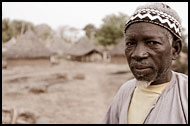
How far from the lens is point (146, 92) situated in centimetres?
151

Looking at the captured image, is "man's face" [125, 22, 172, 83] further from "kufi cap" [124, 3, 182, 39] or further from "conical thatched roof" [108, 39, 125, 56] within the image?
"conical thatched roof" [108, 39, 125, 56]

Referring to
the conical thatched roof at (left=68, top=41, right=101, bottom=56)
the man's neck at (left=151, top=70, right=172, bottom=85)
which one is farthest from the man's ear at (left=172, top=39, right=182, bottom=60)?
the conical thatched roof at (left=68, top=41, right=101, bottom=56)

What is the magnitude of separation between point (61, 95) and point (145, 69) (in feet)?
28.9

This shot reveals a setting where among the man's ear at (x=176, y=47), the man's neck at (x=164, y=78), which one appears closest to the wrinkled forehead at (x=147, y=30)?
the man's ear at (x=176, y=47)

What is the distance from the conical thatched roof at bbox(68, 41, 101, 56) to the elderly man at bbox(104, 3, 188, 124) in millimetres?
28180

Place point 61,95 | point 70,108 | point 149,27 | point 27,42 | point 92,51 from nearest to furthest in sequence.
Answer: point 149,27 → point 70,108 → point 61,95 → point 27,42 → point 92,51

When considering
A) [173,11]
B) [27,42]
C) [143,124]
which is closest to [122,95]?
[143,124]

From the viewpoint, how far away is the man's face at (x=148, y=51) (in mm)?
1323

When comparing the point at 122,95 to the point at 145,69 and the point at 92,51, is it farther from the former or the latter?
the point at 92,51

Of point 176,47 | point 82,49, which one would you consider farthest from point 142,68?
point 82,49

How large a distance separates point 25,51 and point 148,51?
2111cm

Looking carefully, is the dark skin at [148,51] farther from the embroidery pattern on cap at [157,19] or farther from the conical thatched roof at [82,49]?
the conical thatched roof at [82,49]

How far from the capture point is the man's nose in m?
1.31

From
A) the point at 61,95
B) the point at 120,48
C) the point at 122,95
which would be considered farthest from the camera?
the point at 120,48
